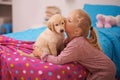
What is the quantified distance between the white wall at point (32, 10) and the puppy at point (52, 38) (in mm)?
1797

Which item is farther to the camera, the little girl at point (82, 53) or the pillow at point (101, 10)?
the pillow at point (101, 10)

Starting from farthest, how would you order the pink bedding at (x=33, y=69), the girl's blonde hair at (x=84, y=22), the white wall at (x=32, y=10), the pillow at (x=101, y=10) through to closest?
1. the white wall at (x=32, y=10)
2. the pillow at (x=101, y=10)
3. the girl's blonde hair at (x=84, y=22)
4. the pink bedding at (x=33, y=69)

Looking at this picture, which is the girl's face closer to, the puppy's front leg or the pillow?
the puppy's front leg

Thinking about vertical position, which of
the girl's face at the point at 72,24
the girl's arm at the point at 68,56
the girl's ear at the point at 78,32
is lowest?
the girl's arm at the point at 68,56

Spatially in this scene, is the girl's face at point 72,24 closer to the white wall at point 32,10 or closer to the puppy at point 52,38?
Answer: the puppy at point 52,38

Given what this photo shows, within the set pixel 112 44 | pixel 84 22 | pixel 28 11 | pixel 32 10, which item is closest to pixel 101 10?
pixel 112 44

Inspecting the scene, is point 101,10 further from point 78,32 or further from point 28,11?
point 28,11

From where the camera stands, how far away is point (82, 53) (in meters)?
1.22

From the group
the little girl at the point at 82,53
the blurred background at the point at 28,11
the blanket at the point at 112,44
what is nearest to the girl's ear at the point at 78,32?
the little girl at the point at 82,53

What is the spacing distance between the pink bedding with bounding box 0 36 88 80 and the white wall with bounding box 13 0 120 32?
1974 millimetres

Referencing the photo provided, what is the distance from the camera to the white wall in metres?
3.21

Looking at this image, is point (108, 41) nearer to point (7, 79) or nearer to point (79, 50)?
point (79, 50)

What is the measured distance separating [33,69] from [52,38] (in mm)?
280

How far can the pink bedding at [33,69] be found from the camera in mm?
1168
